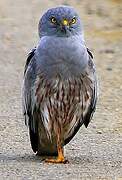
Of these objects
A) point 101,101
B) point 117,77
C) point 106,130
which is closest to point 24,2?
point 117,77

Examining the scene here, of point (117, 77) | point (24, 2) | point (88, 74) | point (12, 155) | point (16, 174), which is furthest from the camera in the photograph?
point (24, 2)

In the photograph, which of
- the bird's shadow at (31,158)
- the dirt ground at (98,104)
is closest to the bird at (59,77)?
the bird's shadow at (31,158)

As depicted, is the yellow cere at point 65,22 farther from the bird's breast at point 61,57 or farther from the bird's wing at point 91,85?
the bird's wing at point 91,85

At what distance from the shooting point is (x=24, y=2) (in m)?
22.1

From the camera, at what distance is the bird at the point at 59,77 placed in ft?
26.2

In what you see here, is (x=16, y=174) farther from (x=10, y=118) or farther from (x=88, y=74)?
(x=10, y=118)

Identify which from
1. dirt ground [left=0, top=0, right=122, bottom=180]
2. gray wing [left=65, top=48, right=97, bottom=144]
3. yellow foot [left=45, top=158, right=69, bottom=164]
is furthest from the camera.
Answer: yellow foot [left=45, top=158, right=69, bottom=164]

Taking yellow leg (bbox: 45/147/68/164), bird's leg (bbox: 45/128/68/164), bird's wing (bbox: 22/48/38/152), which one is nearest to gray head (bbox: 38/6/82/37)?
bird's wing (bbox: 22/48/38/152)

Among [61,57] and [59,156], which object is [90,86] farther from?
[59,156]

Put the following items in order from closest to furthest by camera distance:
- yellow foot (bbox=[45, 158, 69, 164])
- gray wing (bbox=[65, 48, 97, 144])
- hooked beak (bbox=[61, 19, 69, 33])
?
1. hooked beak (bbox=[61, 19, 69, 33])
2. gray wing (bbox=[65, 48, 97, 144])
3. yellow foot (bbox=[45, 158, 69, 164])

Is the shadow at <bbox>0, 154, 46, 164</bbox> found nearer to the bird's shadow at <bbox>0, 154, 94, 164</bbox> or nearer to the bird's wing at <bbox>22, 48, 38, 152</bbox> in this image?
the bird's shadow at <bbox>0, 154, 94, 164</bbox>

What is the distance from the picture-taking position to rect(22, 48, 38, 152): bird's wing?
8.16 m

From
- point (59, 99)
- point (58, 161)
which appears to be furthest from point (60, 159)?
point (59, 99)

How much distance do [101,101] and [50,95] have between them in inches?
167
